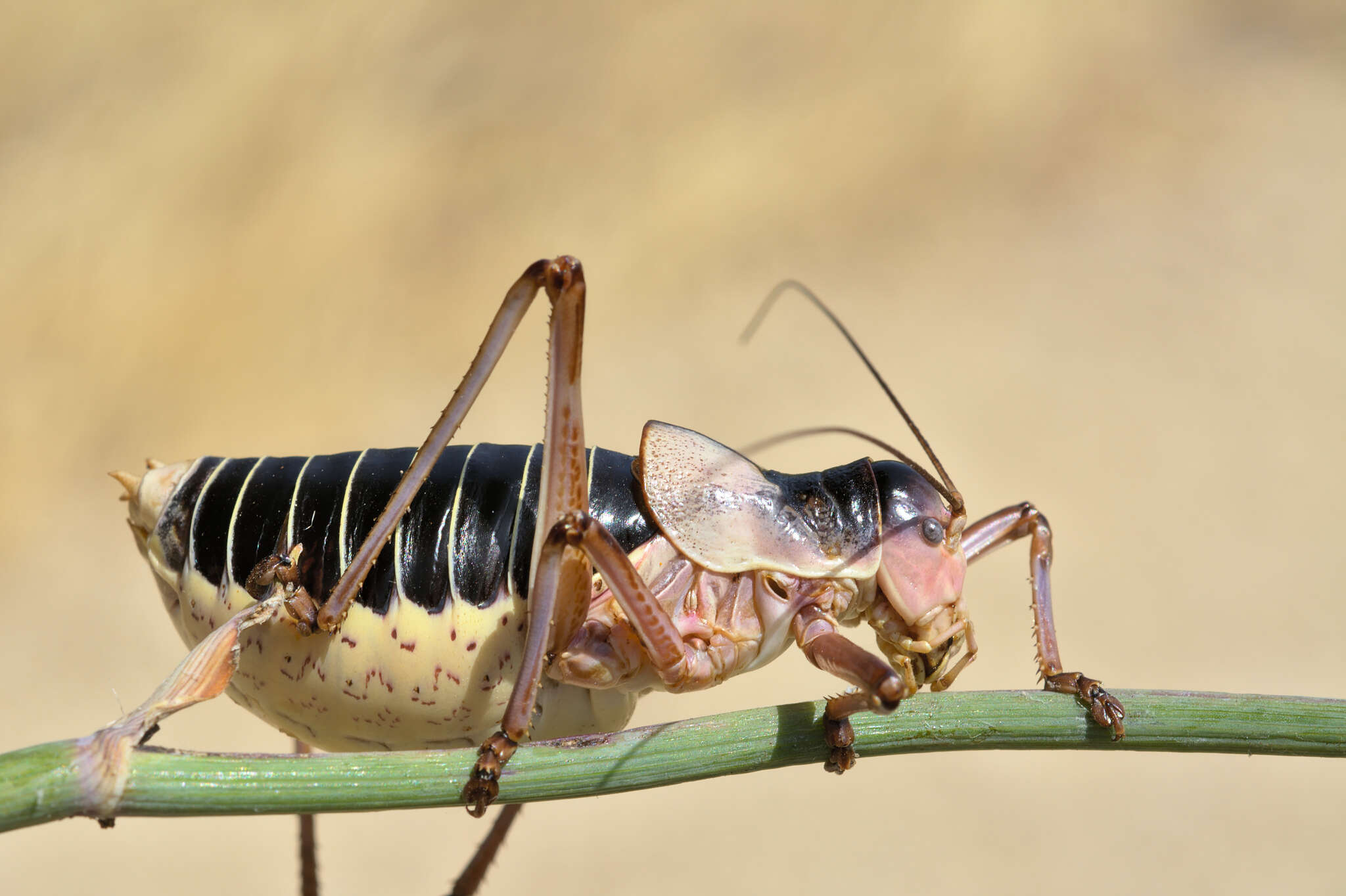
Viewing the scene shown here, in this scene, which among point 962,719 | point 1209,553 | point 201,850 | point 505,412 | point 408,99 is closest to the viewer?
point 962,719

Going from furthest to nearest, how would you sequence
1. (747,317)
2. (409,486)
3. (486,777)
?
(747,317) < (409,486) < (486,777)

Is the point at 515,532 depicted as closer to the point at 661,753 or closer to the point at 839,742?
the point at 661,753

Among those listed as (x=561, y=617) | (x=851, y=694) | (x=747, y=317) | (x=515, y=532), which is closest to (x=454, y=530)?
(x=515, y=532)

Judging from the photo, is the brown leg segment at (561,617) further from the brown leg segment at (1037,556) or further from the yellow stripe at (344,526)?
the brown leg segment at (1037,556)

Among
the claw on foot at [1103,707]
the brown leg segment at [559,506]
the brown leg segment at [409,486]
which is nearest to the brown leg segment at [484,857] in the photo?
the brown leg segment at [559,506]

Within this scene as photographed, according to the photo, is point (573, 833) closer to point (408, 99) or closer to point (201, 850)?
point (201, 850)

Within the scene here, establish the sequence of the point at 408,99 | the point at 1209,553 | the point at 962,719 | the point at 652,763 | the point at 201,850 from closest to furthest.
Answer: the point at 652,763 < the point at 962,719 < the point at 201,850 < the point at 1209,553 < the point at 408,99

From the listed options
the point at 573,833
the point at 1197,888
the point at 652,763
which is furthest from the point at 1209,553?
the point at 652,763
